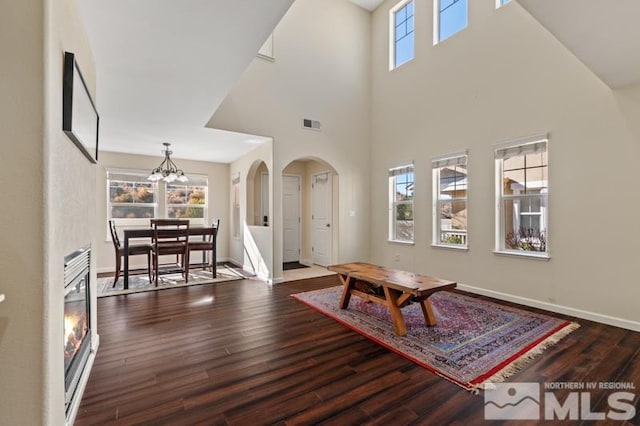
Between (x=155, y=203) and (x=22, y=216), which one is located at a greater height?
(x=155, y=203)

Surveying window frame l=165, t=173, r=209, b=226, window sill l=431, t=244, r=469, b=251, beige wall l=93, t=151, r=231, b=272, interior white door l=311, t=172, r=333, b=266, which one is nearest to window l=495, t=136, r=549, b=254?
window sill l=431, t=244, r=469, b=251

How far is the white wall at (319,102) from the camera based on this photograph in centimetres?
495

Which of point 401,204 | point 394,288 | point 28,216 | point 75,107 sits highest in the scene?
point 75,107

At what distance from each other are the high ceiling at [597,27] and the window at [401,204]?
3.00 metres

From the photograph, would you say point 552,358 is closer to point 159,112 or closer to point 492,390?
point 492,390

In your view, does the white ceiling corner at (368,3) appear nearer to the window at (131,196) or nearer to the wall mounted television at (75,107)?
the window at (131,196)

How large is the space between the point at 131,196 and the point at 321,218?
3.99 metres

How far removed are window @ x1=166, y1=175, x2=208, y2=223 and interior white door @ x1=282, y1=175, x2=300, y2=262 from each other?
185 centimetres

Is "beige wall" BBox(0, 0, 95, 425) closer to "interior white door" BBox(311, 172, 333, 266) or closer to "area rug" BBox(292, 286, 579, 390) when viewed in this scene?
"area rug" BBox(292, 286, 579, 390)

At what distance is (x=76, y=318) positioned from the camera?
1.99 m

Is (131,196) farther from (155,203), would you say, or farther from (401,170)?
(401,170)

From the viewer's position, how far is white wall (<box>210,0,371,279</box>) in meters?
4.95

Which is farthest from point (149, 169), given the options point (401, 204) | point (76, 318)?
point (401, 204)

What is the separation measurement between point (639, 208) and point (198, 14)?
438 cm
